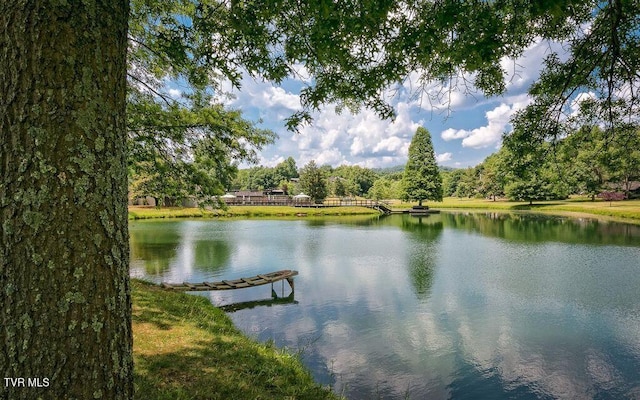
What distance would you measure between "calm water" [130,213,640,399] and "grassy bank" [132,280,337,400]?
4.99 ft

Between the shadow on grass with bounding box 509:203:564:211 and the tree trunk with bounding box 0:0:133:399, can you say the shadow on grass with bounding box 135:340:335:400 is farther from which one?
the shadow on grass with bounding box 509:203:564:211

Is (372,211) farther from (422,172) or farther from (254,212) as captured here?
(254,212)

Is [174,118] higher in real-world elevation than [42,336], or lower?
higher

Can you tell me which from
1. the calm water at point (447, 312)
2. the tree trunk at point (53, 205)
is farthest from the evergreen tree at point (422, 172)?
the tree trunk at point (53, 205)

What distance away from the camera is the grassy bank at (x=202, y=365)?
3.94 meters

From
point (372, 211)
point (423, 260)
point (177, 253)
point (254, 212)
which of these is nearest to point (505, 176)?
point (423, 260)

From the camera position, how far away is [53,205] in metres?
1.50

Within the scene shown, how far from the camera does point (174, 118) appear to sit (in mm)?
6715

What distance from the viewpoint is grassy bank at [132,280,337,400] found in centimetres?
394

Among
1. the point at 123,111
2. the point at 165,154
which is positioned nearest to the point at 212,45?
the point at 123,111

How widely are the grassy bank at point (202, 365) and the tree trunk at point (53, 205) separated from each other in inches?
94.2

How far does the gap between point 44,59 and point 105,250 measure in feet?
3.04

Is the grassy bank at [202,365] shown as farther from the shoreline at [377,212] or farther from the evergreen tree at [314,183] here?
the evergreen tree at [314,183]

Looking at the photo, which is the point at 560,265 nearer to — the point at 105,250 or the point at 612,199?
the point at 105,250
